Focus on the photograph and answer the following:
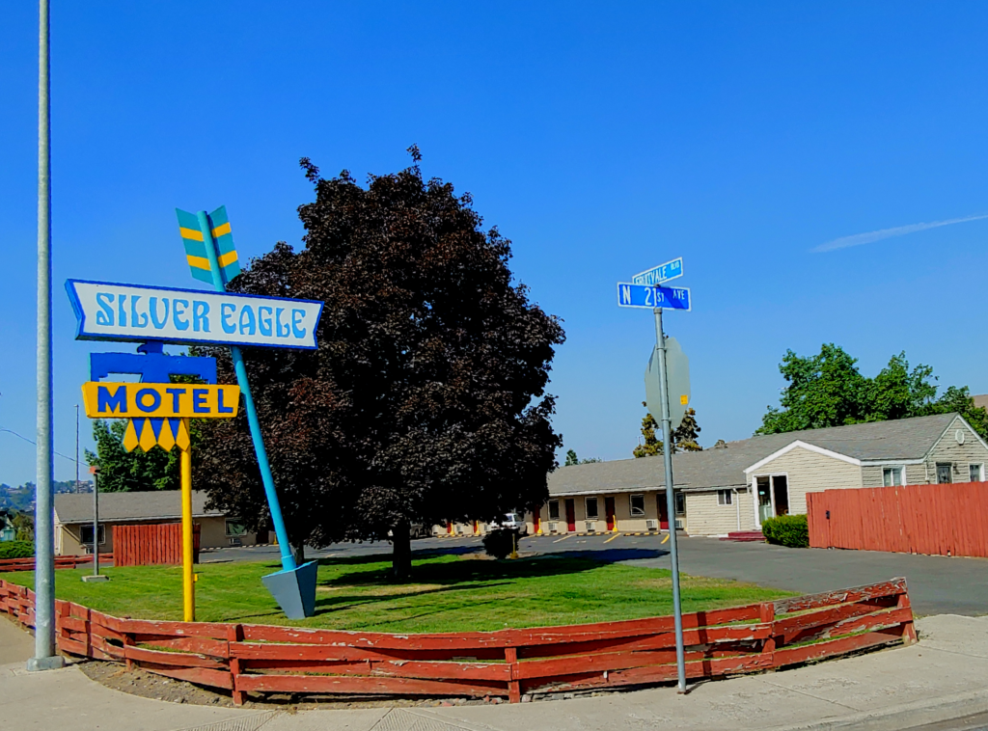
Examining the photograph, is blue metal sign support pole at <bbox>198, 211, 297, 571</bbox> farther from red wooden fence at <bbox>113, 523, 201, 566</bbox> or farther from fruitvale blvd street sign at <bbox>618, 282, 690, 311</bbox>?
red wooden fence at <bbox>113, 523, 201, 566</bbox>

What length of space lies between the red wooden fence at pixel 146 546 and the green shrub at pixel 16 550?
7481 millimetres

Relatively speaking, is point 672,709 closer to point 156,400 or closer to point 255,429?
point 255,429

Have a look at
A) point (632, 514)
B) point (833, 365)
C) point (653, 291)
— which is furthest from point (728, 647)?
point (833, 365)

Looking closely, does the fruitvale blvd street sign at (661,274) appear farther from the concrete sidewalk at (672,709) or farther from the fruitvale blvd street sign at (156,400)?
the fruitvale blvd street sign at (156,400)

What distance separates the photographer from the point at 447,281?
73.3 ft

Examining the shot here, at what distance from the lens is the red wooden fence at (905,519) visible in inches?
942

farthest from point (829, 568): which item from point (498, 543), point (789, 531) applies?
point (498, 543)

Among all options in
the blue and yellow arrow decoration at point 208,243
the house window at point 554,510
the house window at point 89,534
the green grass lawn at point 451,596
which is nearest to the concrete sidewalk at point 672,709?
the green grass lawn at point 451,596

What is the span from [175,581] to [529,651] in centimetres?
2169

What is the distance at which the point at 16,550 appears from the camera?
4403cm

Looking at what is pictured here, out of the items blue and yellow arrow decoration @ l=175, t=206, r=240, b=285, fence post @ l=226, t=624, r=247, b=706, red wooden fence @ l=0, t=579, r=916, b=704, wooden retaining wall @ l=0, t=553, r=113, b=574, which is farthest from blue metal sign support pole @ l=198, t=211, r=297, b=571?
wooden retaining wall @ l=0, t=553, r=113, b=574

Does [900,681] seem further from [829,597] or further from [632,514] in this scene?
[632,514]

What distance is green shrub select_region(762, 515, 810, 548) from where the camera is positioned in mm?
29906

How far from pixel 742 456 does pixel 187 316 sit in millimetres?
31599
